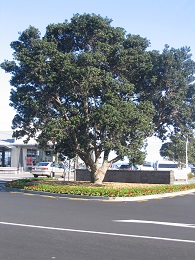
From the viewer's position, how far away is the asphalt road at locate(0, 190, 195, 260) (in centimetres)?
757

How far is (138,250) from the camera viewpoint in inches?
309

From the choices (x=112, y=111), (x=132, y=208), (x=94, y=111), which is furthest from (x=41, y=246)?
(x=94, y=111)

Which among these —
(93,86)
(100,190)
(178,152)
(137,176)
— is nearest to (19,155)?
(178,152)

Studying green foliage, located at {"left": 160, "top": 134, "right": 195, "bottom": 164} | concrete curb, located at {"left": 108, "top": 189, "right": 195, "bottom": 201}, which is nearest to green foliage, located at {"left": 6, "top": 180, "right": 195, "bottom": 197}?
concrete curb, located at {"left": 108, "top": 189, "right": 195, "bottom": 201}

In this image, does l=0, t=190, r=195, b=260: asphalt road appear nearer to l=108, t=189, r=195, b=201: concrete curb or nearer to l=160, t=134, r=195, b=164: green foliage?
l=108, t=189, r=195, b=201: concrete curb

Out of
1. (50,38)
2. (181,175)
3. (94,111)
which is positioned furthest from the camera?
(181,175)

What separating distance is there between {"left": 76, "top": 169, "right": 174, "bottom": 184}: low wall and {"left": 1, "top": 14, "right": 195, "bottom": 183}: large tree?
21.1ft

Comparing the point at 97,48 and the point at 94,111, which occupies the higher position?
the point at 97,48

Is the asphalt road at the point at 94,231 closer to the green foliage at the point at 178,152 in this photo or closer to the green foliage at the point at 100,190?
the green foliage at the point at 100,190

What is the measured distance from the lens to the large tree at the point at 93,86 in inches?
813

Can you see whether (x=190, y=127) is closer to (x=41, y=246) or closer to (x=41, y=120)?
(x=41, y=120)

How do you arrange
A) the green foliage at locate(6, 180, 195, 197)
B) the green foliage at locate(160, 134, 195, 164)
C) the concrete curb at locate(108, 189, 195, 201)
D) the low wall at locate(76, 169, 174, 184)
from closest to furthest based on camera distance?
1. the concrete curb at locate(108, 189, 195, 201)
2. the green foliage at locate(6, 180, 195, 197)
3. the low wall at locate(76, 169, 174, 184)
4. the green foliage at locate(160, 134, 195, 164)

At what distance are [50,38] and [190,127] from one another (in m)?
10.9

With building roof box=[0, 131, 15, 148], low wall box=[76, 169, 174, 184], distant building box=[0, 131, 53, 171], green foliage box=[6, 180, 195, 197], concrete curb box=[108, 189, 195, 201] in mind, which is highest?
building roof box=[0, 131, 15, 148]
